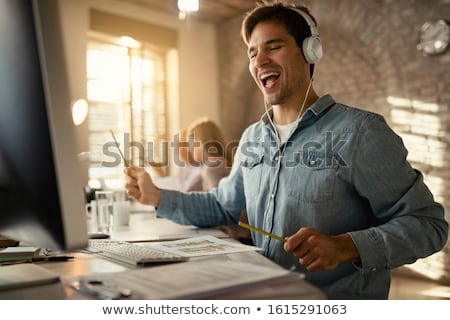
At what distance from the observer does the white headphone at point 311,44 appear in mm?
1144

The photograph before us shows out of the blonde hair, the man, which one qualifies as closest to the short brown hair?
the man

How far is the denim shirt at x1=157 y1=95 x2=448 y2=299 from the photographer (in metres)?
0.84

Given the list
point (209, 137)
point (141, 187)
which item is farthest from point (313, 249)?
point (209, 137)

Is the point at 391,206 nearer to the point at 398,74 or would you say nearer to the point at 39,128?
the point at 39,128

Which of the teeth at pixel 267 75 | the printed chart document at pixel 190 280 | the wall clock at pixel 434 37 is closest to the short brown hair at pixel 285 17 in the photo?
the teeth at pixel 267 75

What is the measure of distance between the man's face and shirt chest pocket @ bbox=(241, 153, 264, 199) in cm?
17

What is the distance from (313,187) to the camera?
3.28ft

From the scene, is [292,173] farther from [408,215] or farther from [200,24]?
[200,24]

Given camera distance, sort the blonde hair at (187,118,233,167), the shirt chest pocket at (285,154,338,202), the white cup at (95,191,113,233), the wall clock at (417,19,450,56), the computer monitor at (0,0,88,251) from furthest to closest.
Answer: the wall clock at (417,19,450,56), the blonde hair at (187,118,233,167), the white cup at (95,191,113,233), the shirt chest pocket at (285,154,338,202), the computer monitor at (0,0,88,251)

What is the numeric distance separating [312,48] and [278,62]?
99 mm

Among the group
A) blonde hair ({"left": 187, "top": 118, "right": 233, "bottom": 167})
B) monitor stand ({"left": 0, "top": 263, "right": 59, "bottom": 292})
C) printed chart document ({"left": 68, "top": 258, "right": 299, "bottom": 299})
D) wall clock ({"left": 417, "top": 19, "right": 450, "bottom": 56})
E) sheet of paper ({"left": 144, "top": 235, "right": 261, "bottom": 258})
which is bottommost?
sheet of paper ({"left": 144, "top": 235, "right": 261, "bottom": 258})

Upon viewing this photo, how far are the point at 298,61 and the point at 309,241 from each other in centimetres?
64

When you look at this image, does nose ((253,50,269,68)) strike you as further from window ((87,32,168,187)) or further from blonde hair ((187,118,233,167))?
window ((87,32,168,187))

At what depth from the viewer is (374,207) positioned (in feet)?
3.05
